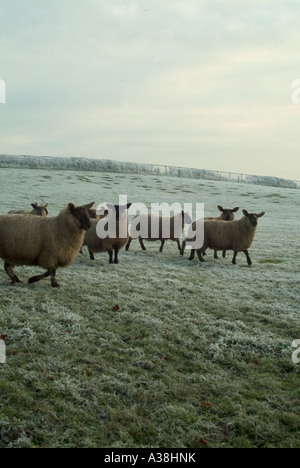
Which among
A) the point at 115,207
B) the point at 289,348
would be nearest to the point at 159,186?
the point at 115,207

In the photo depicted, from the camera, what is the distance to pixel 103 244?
45.9 ft

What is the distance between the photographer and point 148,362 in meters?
5.77

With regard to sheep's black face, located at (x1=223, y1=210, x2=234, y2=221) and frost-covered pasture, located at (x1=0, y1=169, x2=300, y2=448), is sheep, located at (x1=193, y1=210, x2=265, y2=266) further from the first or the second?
frost-covered pasture, located at (x1=0, y1=169, x2=300, y2=448)

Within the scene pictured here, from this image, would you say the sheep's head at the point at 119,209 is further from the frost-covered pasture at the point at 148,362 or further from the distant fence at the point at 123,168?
the distant fence at the point at 123,168

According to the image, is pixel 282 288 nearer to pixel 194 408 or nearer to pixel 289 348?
pixel 289 348

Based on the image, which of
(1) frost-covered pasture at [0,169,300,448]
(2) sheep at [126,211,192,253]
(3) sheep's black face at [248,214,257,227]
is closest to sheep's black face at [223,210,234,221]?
(2) sheep at [126,211,192,253]

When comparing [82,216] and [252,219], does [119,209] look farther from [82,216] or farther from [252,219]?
[252,219]

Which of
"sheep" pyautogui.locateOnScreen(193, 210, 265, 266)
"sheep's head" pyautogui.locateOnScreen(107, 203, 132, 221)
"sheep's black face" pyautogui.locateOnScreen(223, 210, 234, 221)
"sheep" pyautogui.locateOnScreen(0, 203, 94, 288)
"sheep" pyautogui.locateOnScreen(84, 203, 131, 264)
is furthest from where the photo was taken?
"sheep's black face" pyautogui.locateOnScreen(223, 210, 234, 221)

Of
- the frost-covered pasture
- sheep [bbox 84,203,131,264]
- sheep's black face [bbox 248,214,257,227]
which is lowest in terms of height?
the frost-covered pasture

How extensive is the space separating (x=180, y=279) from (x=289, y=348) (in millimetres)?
5520

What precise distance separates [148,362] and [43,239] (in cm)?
527

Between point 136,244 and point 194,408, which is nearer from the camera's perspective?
point 194,408

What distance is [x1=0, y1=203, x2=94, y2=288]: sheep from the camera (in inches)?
369

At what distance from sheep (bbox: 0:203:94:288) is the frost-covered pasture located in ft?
2.34
